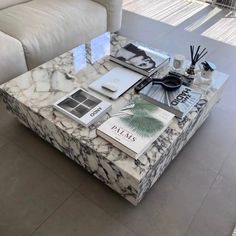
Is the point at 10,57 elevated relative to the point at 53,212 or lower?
elevated

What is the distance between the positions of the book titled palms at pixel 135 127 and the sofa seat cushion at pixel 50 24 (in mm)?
940

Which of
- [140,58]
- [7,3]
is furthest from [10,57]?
[140,58]

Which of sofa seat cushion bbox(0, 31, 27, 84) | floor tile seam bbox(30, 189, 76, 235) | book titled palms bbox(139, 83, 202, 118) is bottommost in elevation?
floor tile seam bbox(30, 189, 76, 235)

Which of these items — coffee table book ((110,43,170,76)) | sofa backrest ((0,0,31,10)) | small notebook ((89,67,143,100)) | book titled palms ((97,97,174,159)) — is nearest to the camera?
book titled palms ((97,97,174,159))

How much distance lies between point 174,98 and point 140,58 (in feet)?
1.30

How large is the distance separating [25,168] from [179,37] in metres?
1.96

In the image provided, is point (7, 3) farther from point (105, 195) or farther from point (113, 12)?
point (105, 195)

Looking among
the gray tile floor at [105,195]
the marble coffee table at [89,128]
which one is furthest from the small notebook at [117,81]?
the gray tile floor at [105,195]

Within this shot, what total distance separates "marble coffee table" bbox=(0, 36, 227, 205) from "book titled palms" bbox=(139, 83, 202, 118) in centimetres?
5

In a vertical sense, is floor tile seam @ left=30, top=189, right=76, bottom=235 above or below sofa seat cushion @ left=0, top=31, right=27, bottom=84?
below

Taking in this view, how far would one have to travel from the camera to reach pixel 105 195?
4.42ft

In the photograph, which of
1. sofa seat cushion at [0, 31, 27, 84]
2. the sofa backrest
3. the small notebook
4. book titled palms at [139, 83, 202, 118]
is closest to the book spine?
book titled palms at [139, 83, 202, 118]

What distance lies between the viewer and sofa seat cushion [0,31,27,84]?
1.70 metres

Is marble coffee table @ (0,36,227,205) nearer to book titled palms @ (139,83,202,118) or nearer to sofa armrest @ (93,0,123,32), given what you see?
book titled palms @ (139,83,202,118)
